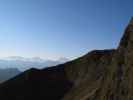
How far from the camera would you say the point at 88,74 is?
66750 mm

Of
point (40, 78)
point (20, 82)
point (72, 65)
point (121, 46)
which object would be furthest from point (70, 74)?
point (121, 46)

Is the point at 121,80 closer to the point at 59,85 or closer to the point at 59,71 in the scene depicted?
the point at 59,85

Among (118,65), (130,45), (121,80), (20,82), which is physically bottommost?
(121,80)

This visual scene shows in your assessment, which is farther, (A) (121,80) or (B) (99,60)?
(B) (99,60)

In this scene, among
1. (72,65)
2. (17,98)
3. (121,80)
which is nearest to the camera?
(121,80)

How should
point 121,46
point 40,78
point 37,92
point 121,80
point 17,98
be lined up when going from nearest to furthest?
point 121,80 → point 121,46 → point 17,98 → point 37,92 → point 40,78

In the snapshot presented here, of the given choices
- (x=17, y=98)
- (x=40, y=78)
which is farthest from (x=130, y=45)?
(x=40, y=78)

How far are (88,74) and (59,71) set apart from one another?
15.3m

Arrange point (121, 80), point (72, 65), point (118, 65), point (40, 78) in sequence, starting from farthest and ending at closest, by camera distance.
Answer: point (72, 65)
point (40, 78)
point (118, 65)
point (121, 80)

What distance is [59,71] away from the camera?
79750 mm

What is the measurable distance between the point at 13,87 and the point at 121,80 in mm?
44990

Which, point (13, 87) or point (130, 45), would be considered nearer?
point (130, 45)

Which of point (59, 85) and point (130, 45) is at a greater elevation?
point (59, 85)

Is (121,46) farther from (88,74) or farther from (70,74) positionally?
(70,74)
